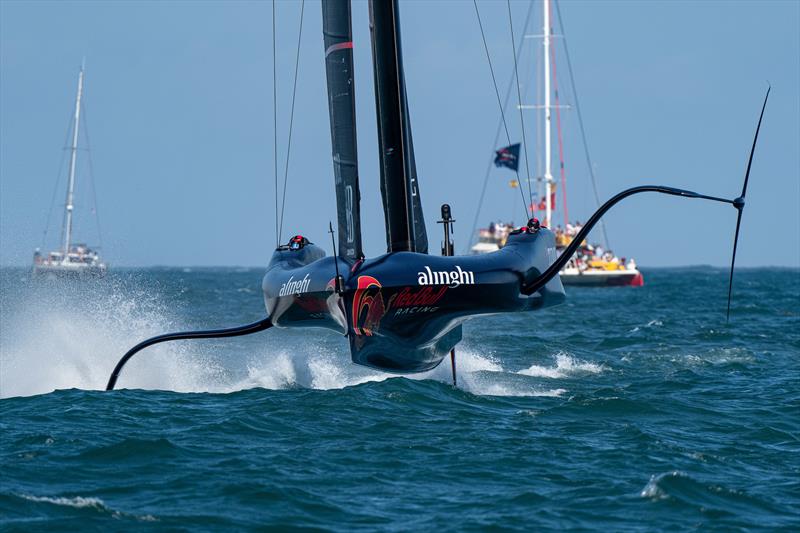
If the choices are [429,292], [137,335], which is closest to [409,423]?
[429,292]

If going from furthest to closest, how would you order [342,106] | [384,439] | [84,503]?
[342,106], [384,439], [84,503]

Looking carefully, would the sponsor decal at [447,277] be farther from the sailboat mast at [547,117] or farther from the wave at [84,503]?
the sailboat mast at [547,117]

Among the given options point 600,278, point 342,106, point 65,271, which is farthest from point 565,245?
point 342,106

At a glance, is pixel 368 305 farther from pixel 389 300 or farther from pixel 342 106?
pixel 342 106

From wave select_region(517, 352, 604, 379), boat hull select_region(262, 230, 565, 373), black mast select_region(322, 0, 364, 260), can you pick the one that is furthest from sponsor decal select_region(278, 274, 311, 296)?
wave select_region(517, 352, 604, 379)

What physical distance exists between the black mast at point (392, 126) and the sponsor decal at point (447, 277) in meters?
0.91

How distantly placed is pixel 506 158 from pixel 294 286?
4398cm

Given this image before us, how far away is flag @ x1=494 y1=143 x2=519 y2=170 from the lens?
53.3m

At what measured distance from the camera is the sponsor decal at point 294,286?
10289 mm

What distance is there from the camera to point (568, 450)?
9461 millimetres

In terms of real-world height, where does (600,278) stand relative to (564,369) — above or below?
below

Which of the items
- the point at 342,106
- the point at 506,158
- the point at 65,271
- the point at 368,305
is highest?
the point at 506,158

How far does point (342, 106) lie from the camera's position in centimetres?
1091

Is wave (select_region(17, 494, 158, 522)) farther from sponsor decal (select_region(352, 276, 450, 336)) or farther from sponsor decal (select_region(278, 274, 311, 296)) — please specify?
sponsor decal (select_region(278, 274, 311, 296))
